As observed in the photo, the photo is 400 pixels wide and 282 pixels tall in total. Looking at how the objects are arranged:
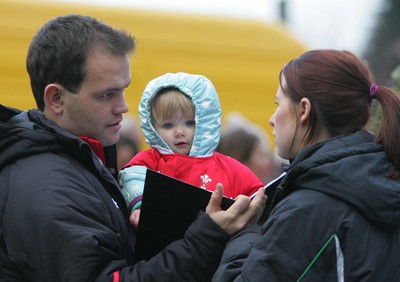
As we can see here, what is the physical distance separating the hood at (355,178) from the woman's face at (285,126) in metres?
0.19

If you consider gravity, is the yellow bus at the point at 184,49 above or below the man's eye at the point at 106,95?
below

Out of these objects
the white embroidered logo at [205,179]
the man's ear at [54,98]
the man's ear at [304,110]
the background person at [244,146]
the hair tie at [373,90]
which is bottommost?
the background person at [244,146]

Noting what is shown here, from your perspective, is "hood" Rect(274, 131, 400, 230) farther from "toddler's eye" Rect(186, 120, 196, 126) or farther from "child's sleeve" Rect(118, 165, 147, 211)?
"toddler's eye" Rect(186, 120, 196, 126)

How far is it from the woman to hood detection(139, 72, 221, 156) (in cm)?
62

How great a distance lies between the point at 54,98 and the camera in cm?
338

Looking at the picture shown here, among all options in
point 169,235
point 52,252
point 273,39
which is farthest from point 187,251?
point 273,39

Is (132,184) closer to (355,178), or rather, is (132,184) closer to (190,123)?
(190,123)

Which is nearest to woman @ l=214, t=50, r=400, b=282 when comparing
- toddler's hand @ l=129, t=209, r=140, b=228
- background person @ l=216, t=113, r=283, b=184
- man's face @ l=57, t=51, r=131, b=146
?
toddler's hand @ l=129, t=209, r=140, b=228

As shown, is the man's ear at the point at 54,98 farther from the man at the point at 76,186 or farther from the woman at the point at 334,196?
the woman at the point at 334,196

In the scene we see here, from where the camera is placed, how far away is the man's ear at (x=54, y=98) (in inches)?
132

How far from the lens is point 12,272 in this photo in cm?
314

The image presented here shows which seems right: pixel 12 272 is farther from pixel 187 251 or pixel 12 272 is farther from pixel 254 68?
pixel 254 68

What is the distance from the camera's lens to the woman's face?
3174mm

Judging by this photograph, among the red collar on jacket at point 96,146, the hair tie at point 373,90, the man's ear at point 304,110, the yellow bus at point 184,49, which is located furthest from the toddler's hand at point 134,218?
the yellow bus at point 184,49
